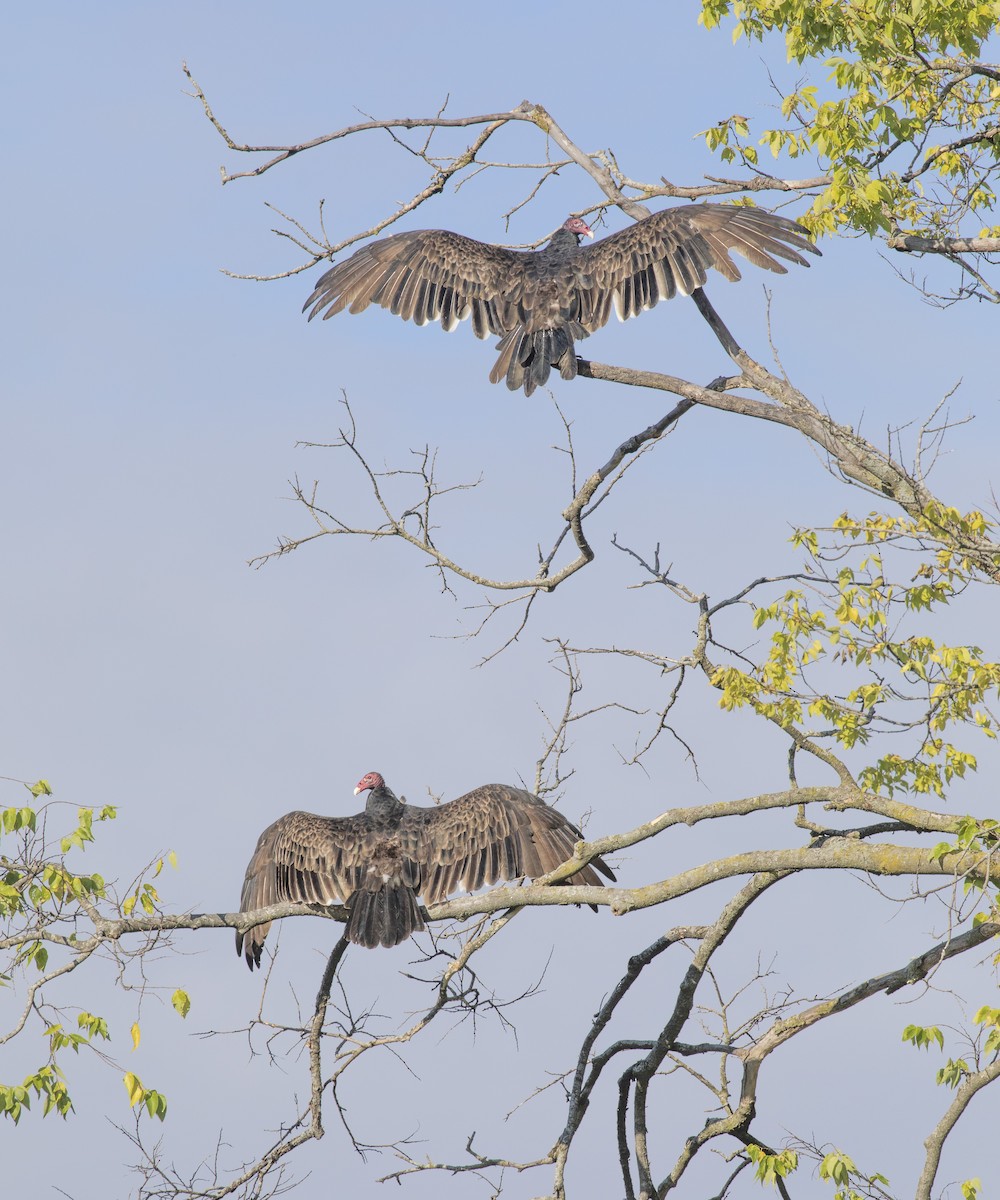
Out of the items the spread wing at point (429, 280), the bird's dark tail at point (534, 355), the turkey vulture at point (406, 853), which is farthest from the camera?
the spread wing at point (429, 280)

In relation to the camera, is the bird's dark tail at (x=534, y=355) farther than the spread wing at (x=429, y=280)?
No

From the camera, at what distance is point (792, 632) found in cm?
607

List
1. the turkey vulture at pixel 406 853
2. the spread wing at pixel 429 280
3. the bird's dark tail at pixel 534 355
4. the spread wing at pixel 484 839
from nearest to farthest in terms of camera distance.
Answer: the turkey vulture at pixel 406 853, the spread wing at pixel 484 839, the bird's dark tail at pixel 534 355, the spread wing at pixel 429 280

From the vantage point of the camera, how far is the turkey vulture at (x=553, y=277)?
21.3ft

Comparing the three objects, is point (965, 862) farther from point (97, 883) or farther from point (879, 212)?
point (97, 883)

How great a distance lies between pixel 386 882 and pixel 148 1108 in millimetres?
1402

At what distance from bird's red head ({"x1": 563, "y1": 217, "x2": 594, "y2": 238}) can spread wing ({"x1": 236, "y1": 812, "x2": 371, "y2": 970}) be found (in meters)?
3.18

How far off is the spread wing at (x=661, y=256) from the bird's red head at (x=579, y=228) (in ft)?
2.18

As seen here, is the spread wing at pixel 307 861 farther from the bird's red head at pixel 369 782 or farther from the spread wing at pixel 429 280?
the spread wing at pixel 429 280

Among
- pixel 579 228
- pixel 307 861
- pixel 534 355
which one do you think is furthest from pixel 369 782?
pixel 579 228

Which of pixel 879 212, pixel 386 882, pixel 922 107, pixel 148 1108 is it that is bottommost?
pixel 148 1108

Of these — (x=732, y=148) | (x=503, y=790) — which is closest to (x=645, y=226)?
(x=732, y=148)

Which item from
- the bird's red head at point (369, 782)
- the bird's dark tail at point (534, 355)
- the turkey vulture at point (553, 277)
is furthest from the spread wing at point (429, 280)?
the bird's red head at point (369, 782)

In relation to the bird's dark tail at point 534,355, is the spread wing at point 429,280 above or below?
above
